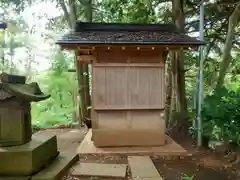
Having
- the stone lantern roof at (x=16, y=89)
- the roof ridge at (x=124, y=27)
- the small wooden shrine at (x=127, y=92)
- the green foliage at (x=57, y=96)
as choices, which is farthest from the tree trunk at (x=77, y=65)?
the stone lantern roof at (x=16, y=89)

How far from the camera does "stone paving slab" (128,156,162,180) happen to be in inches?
181

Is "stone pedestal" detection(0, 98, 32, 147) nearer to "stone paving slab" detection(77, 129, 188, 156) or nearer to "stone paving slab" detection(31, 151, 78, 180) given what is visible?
"stone paving slab" detection(31, 151, 78, 180)

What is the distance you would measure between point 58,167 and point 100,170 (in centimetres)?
71

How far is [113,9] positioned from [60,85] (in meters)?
4.29

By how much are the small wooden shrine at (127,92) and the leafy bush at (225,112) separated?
1281 millimetres

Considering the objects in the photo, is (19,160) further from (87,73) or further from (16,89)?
(87,73)

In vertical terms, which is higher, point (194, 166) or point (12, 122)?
point (12, 122)

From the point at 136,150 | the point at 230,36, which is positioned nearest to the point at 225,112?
the point at 136,150

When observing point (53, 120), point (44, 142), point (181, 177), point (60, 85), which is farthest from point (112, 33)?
point (53, 120)

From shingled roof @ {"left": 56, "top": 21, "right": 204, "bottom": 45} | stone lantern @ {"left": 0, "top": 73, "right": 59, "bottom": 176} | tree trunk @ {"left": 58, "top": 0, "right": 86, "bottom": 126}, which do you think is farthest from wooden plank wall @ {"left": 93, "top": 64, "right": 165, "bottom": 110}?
tree trunk @ {"left": 58, "top": 0, "right": 86, "bottom": 126}

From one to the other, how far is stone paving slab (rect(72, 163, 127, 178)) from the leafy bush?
1885 millimetres

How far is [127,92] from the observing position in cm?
645

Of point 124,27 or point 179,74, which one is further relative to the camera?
point 179,74

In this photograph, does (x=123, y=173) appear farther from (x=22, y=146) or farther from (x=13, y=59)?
(x=13, y=59)
